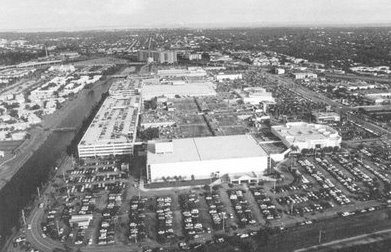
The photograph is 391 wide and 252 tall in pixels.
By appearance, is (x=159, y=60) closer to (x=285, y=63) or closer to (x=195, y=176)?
(x=285, y=63)

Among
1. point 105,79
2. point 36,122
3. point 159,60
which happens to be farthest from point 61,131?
point 159,60

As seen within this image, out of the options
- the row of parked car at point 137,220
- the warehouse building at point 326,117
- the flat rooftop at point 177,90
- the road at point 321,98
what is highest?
the flat rooftop at point 177,90

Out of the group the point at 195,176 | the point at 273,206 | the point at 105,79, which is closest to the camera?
the point at 273,206

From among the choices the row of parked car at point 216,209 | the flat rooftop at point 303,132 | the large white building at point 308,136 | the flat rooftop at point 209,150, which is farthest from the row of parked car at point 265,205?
A: the flat rooftop at point 303,132

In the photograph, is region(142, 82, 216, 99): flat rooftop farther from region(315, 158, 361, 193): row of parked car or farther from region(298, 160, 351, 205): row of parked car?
region(315, 158, 361, 193): row of parked car

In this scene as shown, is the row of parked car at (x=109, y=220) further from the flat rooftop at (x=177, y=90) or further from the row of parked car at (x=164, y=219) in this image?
the flat rooftop at (x=177, y=90)

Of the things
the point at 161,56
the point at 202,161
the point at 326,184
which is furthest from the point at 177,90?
the point at 161,56
